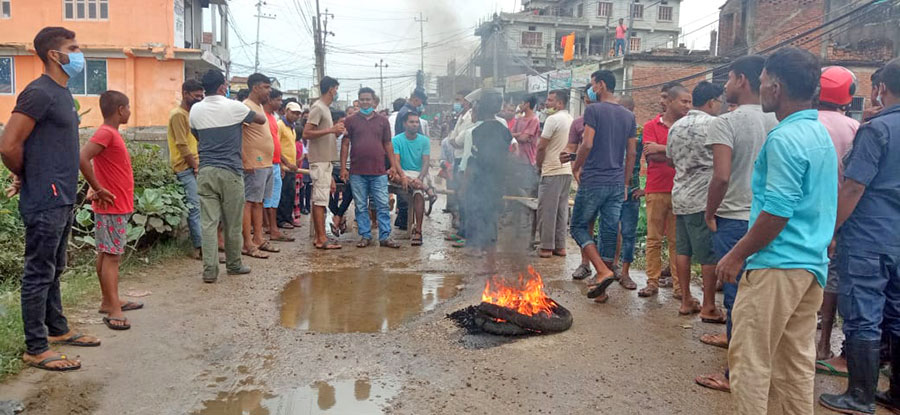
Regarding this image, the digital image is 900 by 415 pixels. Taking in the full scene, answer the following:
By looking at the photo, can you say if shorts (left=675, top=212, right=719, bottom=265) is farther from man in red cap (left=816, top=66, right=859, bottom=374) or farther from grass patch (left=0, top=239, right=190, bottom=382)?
grass patch (left=0, top=239, right=190, bottom=382)

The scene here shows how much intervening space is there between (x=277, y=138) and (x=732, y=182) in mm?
5739

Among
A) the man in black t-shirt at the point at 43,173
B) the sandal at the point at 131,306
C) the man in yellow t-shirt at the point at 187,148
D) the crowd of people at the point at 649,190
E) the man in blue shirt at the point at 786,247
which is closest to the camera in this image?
the man in blue shirt at the point at 786,247

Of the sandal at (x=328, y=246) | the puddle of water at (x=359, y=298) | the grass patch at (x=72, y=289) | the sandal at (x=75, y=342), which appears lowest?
the puddle of water at (x=359, y=298)

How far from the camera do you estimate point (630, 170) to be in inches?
252

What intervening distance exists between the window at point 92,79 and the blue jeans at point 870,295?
26585 mm

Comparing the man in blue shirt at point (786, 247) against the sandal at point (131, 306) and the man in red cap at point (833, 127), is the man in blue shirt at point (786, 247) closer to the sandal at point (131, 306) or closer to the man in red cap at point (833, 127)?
the man in red cap at point (833, 127)

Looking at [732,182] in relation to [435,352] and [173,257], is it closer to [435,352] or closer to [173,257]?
[435,352]

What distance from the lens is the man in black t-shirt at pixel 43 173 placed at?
3754mm

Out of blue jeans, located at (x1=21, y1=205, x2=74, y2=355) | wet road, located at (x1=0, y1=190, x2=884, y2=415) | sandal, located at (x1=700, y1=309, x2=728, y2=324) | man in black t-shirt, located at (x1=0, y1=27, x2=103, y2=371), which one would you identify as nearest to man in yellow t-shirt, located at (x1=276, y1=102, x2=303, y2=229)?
wet road, located at (x1=0, y1=190, x2=884, y2=415)

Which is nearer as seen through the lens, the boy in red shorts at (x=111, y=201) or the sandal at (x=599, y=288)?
the boy in red shorts at (x=111, y=201)

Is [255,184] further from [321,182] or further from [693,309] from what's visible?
[693,309]

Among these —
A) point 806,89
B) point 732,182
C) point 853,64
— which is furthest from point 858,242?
point 853,64

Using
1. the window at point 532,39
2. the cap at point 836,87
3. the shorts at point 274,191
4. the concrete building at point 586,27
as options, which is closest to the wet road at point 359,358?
the cap at point 836,87

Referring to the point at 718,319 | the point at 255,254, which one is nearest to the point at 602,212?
the point at 718,319
